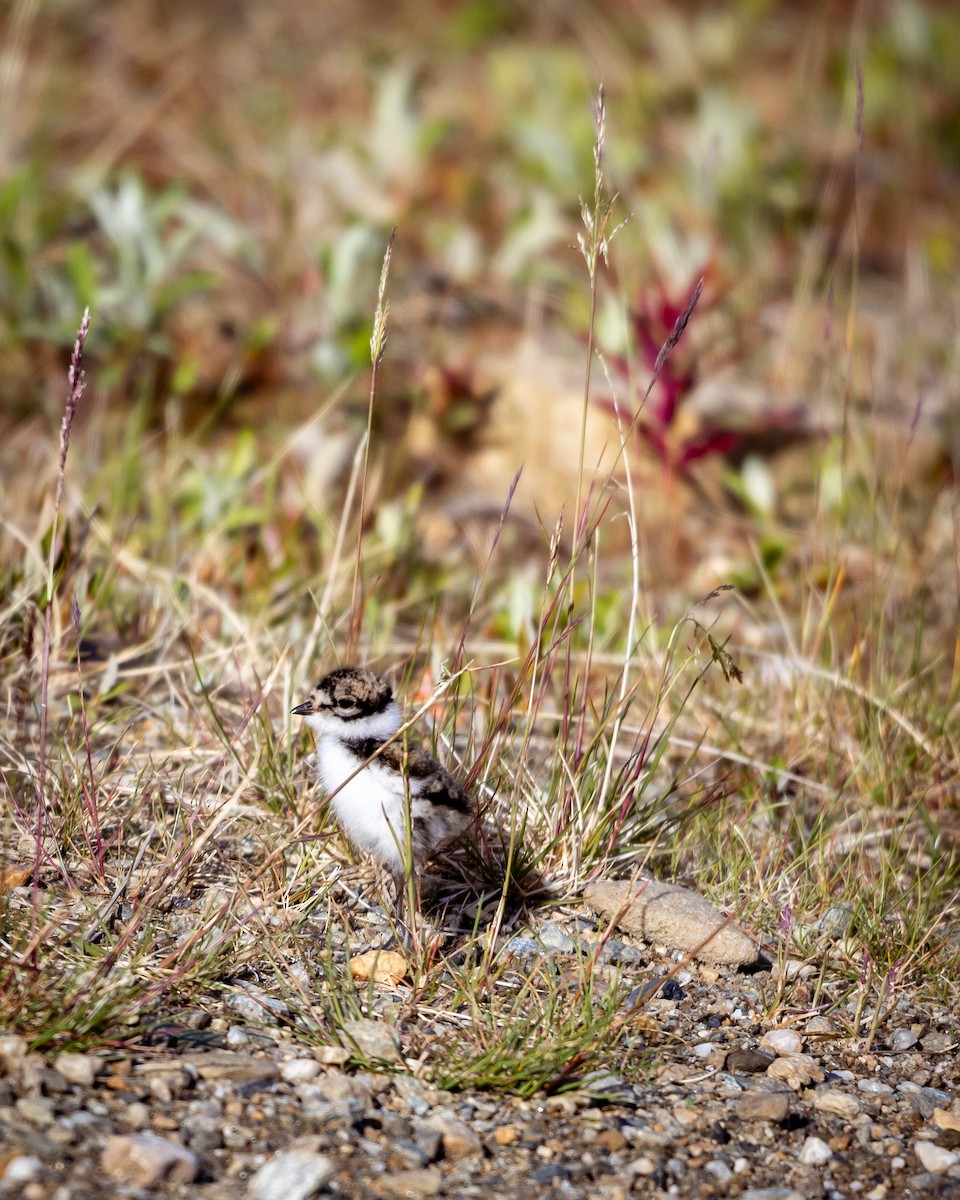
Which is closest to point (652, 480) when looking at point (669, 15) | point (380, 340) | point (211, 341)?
point (211, 341)

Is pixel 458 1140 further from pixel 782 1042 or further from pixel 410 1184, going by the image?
pixel 782 1042

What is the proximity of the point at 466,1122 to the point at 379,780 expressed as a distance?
0.76 m

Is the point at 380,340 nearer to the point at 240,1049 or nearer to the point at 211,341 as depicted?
the point at 240,1049

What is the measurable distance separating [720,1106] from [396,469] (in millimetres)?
3183

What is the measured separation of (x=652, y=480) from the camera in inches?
224

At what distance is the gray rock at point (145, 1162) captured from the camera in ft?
7.54

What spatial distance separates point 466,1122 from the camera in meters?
2.59

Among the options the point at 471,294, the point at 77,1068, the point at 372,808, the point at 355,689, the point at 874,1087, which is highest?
the point at 471,294

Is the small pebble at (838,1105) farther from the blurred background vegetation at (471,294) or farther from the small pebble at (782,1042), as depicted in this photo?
the blurred background vegetation at (471,294)

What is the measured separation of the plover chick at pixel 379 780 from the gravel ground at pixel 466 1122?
0.32 m

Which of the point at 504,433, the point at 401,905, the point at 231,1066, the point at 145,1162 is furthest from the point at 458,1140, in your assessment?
the point at 504,433

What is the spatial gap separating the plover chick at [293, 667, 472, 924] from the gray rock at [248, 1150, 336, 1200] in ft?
2.13

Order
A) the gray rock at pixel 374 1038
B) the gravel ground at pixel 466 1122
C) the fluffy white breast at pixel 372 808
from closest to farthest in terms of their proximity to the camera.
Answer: the gravel ground at pixel 466 1122
the gray rock at pixel 374 1038
the fluffy white breast at pixel 372 808

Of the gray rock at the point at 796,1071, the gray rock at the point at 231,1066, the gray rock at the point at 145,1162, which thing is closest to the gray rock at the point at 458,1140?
the gray rock at the point at 231,1066
